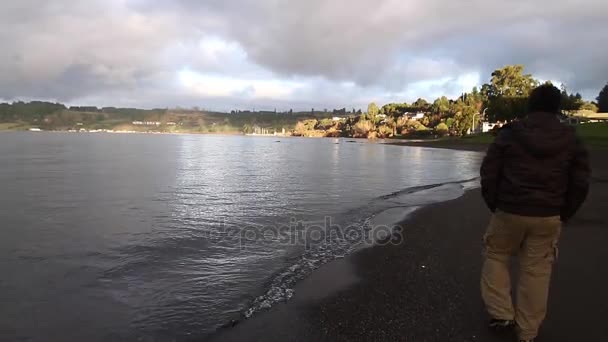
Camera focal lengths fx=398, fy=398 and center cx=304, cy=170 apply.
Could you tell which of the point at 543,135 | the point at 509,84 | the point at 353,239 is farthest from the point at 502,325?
the point at 509,84

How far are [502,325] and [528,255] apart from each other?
3.63 feet

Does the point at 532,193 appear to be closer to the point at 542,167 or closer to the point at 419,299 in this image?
the point at 542,167

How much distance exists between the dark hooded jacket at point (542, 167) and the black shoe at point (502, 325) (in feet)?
5.17

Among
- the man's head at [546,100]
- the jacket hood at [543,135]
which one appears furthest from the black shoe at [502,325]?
the man's head at [546,100]

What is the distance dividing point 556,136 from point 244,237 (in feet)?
32.4

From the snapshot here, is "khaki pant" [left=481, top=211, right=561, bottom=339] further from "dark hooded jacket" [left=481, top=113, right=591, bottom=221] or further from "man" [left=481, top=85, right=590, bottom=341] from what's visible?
"dark hooded jacket" [left=481, top=113, right=591, bottom=221]

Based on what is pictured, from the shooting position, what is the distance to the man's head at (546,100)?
4.99 m

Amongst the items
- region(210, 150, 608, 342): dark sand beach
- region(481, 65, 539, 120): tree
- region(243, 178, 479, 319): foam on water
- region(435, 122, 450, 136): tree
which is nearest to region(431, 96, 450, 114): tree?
region(435, 122, 450, 136): tree

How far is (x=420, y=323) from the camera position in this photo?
5895 mm

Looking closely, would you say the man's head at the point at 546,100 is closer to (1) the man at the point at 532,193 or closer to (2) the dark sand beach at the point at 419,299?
(1) the man at the point at 532,193

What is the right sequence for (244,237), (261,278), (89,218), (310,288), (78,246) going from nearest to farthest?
(310,288), (261,278), (78,246), (244,237), (89,218)

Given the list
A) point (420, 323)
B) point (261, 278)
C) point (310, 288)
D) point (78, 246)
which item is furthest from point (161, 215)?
point (420, 323)

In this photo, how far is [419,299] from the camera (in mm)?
6793

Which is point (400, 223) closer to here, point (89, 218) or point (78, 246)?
point (78, 246)
